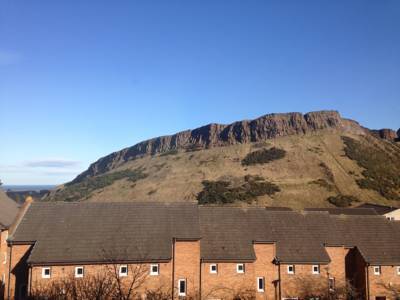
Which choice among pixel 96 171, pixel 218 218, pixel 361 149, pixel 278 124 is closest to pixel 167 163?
pixel 278 124

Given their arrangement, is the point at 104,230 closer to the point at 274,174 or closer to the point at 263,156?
the point at 274,174

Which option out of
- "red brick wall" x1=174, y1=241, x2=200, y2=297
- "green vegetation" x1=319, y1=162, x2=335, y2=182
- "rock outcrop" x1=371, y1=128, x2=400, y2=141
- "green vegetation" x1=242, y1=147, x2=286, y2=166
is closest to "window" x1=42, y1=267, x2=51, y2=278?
"red brick wall" x1=174, y1=241, x2=200, y2=297

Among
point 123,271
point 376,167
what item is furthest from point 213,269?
point 376,167

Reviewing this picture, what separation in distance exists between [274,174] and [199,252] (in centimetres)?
7165

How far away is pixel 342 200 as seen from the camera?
250ft

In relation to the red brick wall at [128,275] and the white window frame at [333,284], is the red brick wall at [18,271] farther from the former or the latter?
the white window frame at [333,284]

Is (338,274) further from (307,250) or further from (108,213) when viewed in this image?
(108,213)

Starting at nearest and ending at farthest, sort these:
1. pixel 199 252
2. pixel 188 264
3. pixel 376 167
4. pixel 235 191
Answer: pixel 188 264, pixel 199 252, pixel 235 191, pixel 376 167

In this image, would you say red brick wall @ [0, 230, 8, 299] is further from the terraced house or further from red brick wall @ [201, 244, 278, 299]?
red brick wall @ [201, 244, 278, 299]

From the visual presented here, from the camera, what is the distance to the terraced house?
2578cm

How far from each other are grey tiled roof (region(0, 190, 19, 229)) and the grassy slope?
5390 cm

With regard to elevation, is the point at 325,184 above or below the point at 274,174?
below

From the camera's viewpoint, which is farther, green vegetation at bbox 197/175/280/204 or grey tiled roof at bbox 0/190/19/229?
green vegetation at bbox 197/175/280/204

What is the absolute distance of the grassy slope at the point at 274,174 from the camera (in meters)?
82.2
